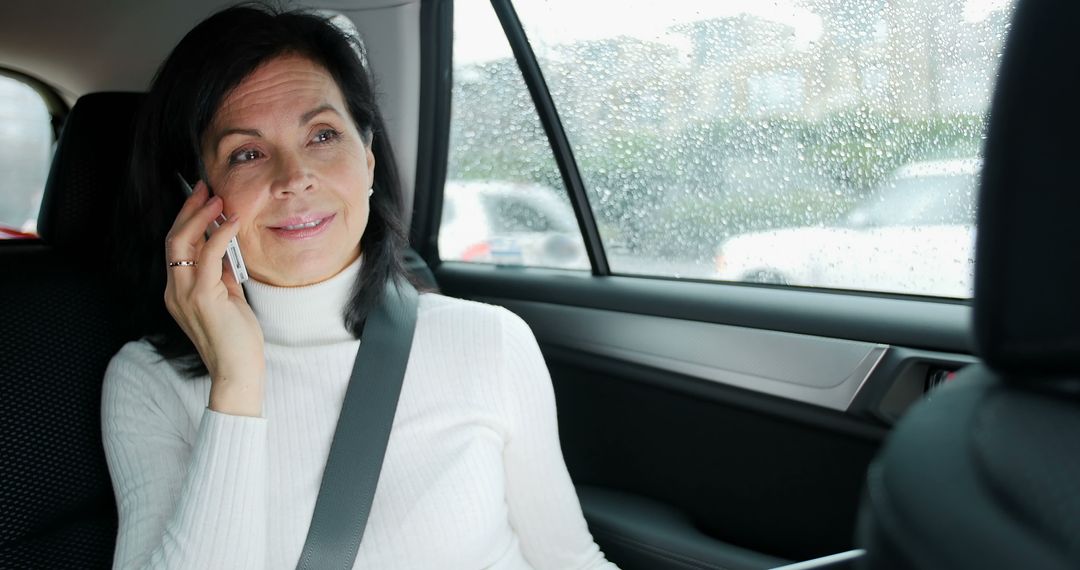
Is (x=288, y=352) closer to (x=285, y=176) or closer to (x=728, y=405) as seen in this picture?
(x=285, y=176)

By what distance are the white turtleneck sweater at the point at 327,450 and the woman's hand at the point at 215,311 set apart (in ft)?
0.16

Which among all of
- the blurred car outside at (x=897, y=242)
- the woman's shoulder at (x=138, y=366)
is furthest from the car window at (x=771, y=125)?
the woman's shoulder at (x=138, y=366)

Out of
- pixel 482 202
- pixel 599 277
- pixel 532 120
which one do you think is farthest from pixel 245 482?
pixel 482 202

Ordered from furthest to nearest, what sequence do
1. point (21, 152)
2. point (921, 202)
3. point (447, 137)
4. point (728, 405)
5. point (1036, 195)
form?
point (447, 137)
point (21, 152)
point (728, 405)
point (921, 202)
point (1036, 195)

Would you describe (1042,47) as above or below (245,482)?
above

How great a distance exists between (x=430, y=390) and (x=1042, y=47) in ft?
4.15

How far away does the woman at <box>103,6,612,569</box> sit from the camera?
1473 millimetres

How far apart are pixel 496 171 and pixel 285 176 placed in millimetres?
1487

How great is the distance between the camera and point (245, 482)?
1386mm

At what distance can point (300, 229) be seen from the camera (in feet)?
5.24

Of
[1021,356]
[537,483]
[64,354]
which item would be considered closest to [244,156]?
[64,354]

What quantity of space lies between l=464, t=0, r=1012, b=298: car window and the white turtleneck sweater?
0.73 m

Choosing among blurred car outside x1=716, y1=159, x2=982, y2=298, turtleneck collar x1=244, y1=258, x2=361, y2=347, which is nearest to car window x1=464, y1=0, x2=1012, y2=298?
blurred car outside x1=716, y1=159, x2=982, y2=298

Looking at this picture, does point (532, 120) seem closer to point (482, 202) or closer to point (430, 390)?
point (482, 202)
